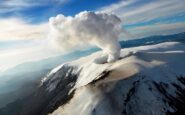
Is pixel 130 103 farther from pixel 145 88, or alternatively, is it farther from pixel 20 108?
pixel 20 108

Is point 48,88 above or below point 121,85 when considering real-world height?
below

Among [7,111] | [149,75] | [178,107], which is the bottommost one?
[7,111]

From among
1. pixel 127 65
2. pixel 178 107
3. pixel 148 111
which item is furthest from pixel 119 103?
pixel 127 65

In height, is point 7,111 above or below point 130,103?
below

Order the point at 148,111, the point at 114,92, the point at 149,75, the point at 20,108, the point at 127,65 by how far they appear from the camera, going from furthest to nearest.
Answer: the point at 20,108, the point at 127,65, the point at 149,75, the point at 114,92, the point at 148,111

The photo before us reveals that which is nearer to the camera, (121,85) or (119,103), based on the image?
(119,103)

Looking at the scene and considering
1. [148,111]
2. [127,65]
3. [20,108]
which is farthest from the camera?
[20,108]

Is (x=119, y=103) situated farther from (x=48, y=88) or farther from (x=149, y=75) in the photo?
(x=48, y=88)

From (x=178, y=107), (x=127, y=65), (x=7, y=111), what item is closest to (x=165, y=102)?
(x=178, y=107)

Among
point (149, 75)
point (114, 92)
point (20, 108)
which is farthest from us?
point (20, 108)
